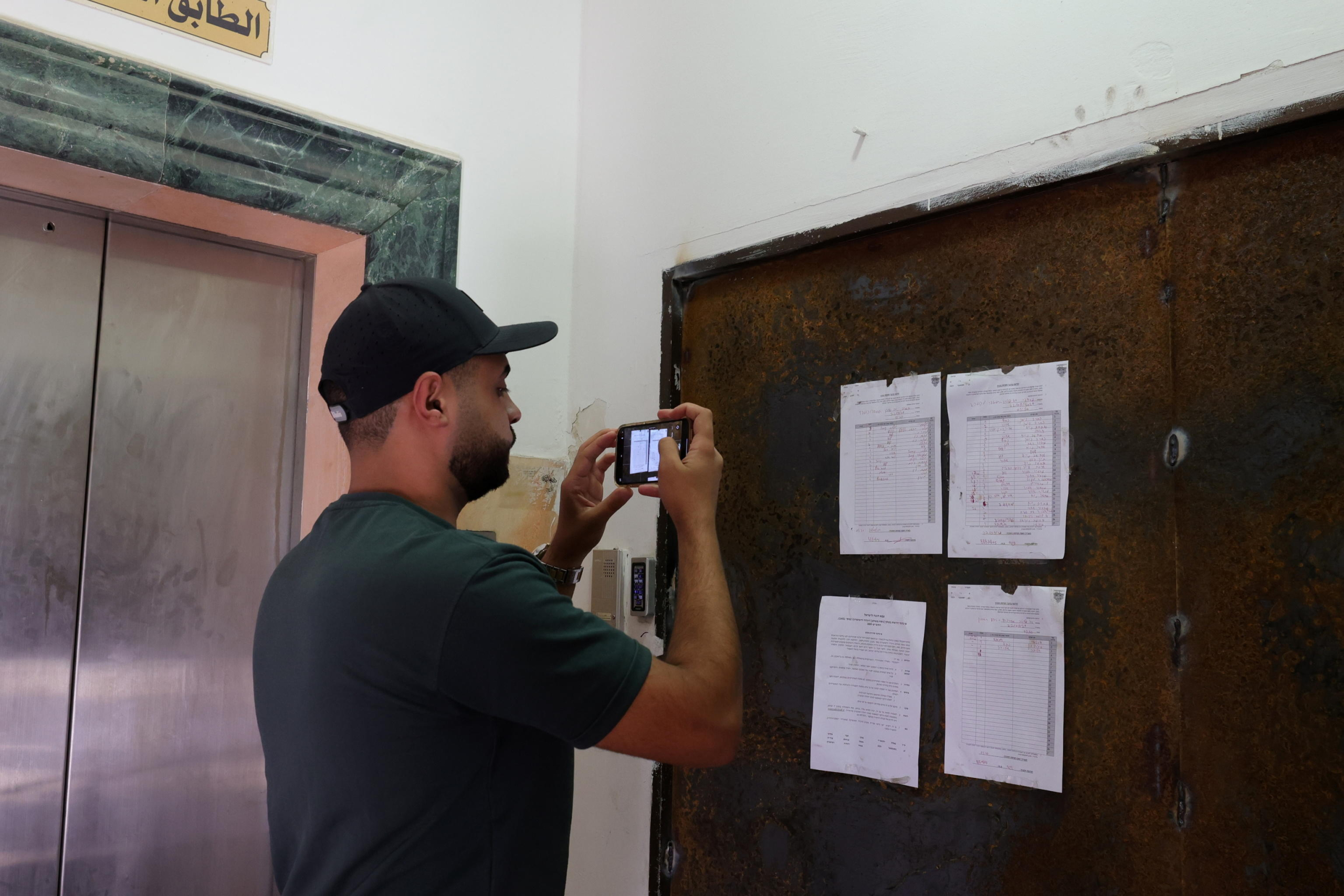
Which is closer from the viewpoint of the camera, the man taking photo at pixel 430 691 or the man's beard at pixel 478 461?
the man taking photo at pixel 430 691

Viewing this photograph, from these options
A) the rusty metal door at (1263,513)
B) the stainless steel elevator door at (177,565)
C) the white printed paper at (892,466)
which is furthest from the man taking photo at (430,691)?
the stainless steel elevator door at (177,565)

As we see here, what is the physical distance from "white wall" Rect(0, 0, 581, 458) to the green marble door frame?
6cm

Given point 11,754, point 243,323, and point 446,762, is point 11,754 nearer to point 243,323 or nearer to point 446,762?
point 243,323

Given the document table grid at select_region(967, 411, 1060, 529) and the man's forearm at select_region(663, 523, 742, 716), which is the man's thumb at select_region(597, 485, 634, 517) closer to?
the man's forearm at select_region(663, 523, 742, 716)

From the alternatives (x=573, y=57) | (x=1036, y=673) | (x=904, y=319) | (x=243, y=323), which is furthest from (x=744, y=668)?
(x=573, y=57)

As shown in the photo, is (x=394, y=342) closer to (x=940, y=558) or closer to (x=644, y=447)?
(x=644, y=447)

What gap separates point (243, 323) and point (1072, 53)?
5.89 ft

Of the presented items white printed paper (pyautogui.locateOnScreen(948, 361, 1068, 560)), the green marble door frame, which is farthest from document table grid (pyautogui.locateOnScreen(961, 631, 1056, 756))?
the green marble door frame

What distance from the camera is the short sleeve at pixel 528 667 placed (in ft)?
3.49

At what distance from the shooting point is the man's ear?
131cm

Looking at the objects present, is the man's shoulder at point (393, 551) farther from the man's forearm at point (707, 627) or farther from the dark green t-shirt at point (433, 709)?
the man's forearm at point (707, 627)

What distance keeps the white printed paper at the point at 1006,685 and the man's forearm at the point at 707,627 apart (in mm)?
481

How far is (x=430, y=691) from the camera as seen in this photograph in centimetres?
109

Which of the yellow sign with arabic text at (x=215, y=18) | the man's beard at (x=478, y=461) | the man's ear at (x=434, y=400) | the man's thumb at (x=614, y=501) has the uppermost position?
the yellow sign with arabic text at (x=215, y=18)
